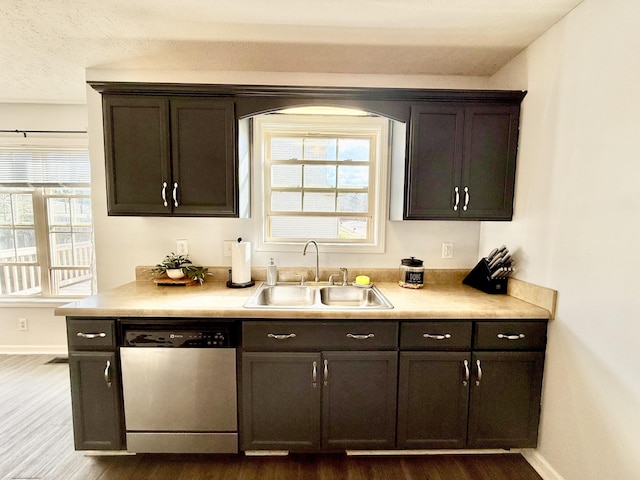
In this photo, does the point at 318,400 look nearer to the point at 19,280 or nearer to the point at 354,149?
the point at 354,149

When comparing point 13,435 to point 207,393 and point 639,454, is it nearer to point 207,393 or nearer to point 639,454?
point 207,393

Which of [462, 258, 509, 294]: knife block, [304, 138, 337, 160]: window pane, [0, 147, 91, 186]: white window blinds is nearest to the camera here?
[462, 258, 509, 294]: knife block

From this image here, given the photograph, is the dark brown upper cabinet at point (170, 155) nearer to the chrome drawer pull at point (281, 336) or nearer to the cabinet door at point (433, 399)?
the chrome drawer pull at point (281, 336)

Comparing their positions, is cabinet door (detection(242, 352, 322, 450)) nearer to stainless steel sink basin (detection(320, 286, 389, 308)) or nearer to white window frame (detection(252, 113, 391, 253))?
stainless steel sink basin (detection(320, 286, 389, 308))

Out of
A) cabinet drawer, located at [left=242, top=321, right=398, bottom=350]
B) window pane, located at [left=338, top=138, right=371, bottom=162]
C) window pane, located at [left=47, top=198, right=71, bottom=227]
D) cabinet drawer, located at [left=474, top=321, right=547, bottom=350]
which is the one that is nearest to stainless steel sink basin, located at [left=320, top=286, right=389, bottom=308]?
cabinet drawer, located at [left=242, top=321, right=398, bottom=350]

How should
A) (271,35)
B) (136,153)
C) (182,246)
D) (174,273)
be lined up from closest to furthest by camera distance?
(271,35) < (136,153) < (174,273) < (182,246)

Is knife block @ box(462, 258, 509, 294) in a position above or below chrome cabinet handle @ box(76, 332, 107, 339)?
above

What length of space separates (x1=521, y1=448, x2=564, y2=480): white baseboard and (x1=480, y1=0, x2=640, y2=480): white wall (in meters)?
0.02

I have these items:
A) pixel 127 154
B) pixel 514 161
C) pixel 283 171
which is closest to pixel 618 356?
pixel 514 161

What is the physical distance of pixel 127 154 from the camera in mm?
1852

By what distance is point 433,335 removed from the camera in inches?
64.2

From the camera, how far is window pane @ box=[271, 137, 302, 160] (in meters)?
2.30

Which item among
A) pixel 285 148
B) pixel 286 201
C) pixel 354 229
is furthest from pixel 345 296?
pixel 285 148

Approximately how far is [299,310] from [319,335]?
19 centimetres
